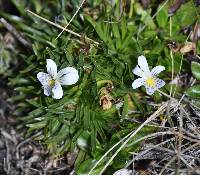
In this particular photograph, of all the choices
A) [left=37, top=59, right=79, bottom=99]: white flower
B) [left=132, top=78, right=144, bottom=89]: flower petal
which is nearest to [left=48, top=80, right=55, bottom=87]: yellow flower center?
[left=37, top=59, right=79, bottom=99]: white flower

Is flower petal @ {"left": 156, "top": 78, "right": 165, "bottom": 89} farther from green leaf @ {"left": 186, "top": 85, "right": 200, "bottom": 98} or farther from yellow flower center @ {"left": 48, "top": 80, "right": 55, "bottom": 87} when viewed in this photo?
yellow flower center @ {"left": 48, "top": 80, "right": 55, "bottom": 87}

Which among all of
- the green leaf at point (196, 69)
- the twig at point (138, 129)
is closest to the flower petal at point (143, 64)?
the twig at point (138, 129)

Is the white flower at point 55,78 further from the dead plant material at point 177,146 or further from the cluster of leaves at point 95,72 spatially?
the dead plant material at point 177,146

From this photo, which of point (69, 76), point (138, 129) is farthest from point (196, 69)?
point (69, 76)

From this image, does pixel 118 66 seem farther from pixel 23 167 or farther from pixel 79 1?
pixel 23 167

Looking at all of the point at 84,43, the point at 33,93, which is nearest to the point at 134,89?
the point at 84,43

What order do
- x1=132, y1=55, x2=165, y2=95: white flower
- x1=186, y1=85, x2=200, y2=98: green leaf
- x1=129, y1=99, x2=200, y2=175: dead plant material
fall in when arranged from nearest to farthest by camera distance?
1. x1=129, y1=99, x2=200, y2=175: dead plant material
2. x1=132, y1=55, x2=165, y2=95: white flower
3. x1=186, y1=85, x2=200, y2=98: green leaf
